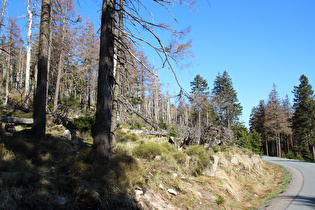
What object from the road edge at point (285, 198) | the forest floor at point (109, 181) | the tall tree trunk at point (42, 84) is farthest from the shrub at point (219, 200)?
the tall tree trunk at point (42, 84)

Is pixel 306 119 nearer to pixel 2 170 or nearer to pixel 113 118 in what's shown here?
pixel 113 118

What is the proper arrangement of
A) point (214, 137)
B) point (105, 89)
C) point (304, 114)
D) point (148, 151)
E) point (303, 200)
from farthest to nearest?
point (304, 114) < point (214, 137) < point (148, 151) < point (303, 200) < point (105, 89)

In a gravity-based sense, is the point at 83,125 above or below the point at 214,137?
above

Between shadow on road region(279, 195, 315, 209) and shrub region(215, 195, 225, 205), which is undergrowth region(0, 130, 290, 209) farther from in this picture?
shadow on road region(279, 195, 315, 209)

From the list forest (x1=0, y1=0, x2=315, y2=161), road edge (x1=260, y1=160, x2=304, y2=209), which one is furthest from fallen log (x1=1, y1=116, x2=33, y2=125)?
road edge (x1=260, y1=160, x2=304, y2=209)

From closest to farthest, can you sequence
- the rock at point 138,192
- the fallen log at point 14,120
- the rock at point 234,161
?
the rock at point 138,192 < the fallen log at point 14,120 < the rock at point 234,161

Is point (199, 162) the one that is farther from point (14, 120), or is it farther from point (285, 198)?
point (14, 120)

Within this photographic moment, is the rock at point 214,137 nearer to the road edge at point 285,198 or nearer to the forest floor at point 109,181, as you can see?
the forest floor at point 109,181

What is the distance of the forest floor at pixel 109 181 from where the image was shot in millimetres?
3648

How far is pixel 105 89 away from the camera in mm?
5578

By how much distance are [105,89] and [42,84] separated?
3.48 m

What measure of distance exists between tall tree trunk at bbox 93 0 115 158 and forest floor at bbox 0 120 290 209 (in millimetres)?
363

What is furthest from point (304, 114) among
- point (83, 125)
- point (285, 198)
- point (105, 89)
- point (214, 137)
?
point (105, 89)

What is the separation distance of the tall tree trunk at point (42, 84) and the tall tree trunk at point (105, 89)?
306 centimetres
